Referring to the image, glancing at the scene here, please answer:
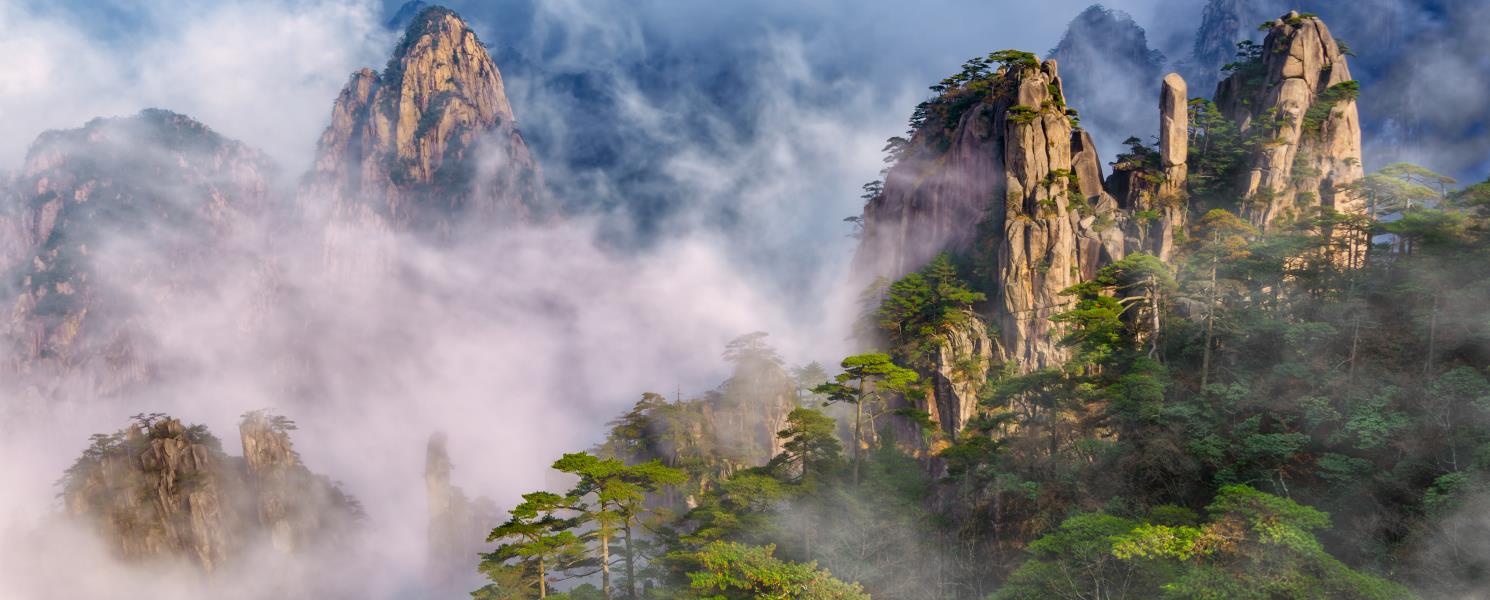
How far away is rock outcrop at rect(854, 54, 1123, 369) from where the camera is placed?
192 feet

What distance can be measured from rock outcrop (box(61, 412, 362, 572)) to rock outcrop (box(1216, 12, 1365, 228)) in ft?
337

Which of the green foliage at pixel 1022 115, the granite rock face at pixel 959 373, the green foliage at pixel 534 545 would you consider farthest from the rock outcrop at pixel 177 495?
the green foliage at pixel 1022 115

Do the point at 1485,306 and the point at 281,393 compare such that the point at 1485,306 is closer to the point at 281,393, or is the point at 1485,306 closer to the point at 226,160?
the point at 281,393

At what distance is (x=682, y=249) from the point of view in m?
178

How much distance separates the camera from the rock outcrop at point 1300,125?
193 ft

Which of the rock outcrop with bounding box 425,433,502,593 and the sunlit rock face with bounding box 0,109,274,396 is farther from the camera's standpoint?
the sunlit rock face with bounding box 0,109,274,396

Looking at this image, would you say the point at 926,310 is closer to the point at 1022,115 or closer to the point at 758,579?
the point at 1022,115

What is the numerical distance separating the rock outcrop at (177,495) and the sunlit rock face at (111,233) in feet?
262

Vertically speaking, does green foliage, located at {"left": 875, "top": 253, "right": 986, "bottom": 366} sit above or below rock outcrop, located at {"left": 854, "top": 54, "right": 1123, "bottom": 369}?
below

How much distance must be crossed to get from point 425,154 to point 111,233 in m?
66.1

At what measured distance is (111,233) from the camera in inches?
6294

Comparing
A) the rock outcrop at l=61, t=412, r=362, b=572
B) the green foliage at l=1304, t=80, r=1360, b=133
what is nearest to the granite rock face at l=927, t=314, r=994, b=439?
the green foliage at l=1304, t=80, r=1360, b=133

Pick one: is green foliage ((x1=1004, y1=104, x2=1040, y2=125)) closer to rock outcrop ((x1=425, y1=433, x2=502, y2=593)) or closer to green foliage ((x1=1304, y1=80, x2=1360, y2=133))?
green foliage ((x1=1304, y1=80, x2=1360, y2=133))

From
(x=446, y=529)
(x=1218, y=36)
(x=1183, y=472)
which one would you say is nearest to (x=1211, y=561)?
(x=1183, y=472)
